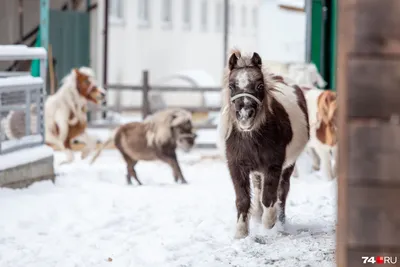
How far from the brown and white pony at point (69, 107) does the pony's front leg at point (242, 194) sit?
2.01 meters

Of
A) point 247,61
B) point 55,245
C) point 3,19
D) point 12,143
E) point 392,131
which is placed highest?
point 3,19

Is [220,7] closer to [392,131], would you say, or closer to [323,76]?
[323,76]

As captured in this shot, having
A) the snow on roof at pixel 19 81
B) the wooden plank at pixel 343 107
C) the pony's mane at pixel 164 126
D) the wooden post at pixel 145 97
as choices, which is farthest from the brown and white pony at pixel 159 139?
the wooden plank at pixel 343 107

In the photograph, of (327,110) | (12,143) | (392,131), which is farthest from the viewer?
(327,110)

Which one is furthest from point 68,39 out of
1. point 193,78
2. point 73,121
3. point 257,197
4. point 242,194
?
point 242,194

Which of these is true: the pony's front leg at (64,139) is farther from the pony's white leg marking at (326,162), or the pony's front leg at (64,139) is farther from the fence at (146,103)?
the pony's white leg marking at (326,162)

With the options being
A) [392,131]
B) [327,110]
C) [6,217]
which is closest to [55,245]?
[6,217]

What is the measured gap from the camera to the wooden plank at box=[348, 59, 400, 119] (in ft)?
3.68

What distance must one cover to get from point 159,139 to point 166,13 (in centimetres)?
324

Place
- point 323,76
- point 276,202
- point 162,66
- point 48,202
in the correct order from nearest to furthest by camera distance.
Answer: point 276,202 < point 48,202 < point 323,76 < point 162,66

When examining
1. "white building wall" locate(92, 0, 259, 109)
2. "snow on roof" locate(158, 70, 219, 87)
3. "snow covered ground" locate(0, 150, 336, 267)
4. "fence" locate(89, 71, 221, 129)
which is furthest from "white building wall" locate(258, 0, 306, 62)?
"snow covered ground" locate(0, 150, 336, 267)

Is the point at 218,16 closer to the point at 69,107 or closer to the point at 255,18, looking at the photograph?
the point at 255,18

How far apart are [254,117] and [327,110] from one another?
148 cm

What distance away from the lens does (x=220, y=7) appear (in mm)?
6773
